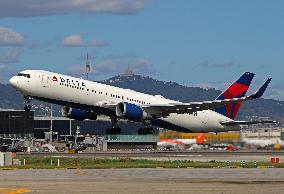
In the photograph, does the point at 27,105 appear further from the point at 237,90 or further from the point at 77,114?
the point at 237,90

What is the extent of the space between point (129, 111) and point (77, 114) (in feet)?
26.9

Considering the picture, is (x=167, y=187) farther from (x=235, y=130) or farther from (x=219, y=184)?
(x=235, y=130)

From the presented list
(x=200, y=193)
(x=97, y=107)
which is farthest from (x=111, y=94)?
(x=200, y=193)

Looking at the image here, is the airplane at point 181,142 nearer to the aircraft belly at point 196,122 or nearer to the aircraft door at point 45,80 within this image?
the aircraft belly at point 196,122

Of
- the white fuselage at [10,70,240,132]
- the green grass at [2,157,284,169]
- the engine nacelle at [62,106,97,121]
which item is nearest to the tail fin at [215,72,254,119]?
the white fuselage at [10,70,240,132]

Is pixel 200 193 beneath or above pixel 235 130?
beneath

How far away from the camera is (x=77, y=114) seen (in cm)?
10062

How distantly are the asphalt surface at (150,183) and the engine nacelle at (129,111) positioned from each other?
30316 mm

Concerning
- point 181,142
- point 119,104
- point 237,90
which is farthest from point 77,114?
point 237,90

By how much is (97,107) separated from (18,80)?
34.6ft

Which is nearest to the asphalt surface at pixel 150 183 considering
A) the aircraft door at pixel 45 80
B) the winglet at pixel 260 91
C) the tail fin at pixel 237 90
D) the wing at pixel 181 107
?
the aircraft door at pixel 45 80

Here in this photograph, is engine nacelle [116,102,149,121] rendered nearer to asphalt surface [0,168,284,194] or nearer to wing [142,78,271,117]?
wing [142,78,271,117]

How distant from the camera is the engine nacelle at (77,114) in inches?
3917

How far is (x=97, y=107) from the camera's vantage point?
94188 mm
